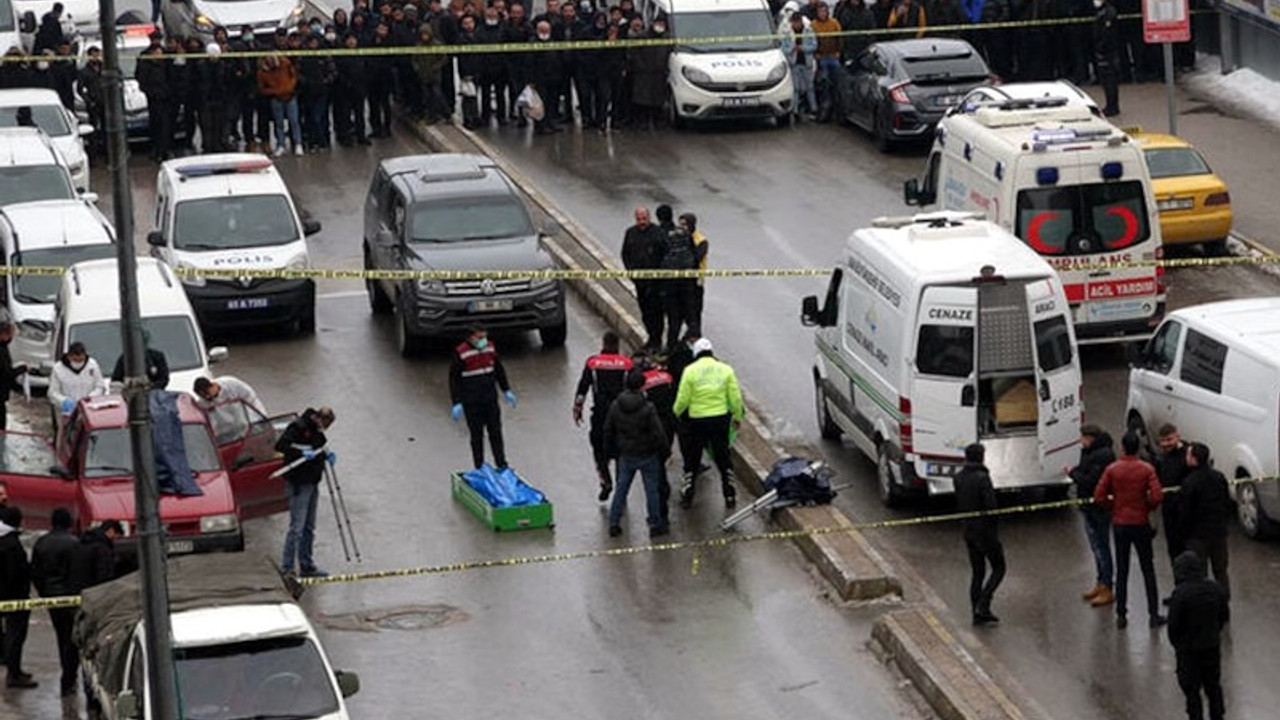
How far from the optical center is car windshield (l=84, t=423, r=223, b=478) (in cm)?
2605

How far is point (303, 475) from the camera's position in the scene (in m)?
25.8

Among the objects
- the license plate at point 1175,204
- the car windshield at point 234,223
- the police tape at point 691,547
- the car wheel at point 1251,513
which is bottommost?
the police tape at point 691,547

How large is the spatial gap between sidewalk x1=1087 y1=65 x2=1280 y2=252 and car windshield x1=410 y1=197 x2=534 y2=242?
8.73 m

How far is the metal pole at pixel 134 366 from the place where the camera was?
17484 millimetres

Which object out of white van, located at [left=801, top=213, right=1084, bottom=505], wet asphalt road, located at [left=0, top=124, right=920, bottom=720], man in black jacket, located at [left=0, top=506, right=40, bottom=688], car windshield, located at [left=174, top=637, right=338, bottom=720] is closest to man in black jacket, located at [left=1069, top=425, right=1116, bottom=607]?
white van, located at [left=801, top=213, right=1084, bottom=505]

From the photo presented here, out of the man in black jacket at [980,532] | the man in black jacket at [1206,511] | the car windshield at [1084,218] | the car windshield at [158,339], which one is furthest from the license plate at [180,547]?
the car windshield at [1084,218]

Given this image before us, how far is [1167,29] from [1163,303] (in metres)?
6.92

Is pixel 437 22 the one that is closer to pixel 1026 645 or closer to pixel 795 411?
pixel 795 411

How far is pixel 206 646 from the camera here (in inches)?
798

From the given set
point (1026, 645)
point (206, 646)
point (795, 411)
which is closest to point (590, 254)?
point (795, 411)

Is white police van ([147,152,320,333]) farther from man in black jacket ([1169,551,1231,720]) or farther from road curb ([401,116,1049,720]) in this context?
man in black jacket ([1169,551,1231,720])

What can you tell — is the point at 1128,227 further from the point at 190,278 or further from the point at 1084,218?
the point at 190,278

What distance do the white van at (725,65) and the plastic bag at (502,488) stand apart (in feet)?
50.6

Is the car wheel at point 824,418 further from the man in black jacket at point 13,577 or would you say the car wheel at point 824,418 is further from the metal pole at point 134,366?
the metal pole at point 134,366
